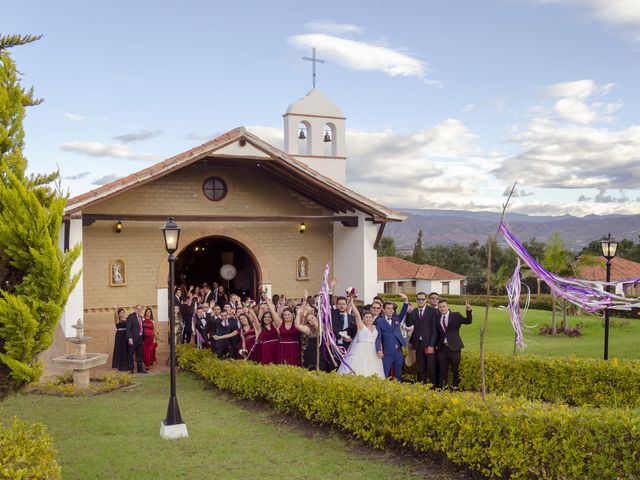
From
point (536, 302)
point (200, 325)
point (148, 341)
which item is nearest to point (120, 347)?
point (148, 341)

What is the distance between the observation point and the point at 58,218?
6.44 m

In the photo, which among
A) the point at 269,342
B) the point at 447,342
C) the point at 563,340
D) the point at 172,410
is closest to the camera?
the point at 172,410

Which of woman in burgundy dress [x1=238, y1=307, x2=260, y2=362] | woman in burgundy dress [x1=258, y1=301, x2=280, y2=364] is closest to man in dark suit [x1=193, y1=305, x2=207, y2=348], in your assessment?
woman in burgundy dress [x1=238, y1=307, x2=260, y2=362]

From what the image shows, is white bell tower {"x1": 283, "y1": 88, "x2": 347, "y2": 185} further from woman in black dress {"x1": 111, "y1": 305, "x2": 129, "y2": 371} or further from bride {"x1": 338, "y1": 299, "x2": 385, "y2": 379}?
bride {"x1": 338, "y1": 299, "x2": 385, "y2": 379}

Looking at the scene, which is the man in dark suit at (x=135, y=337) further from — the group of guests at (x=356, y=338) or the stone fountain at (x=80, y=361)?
the group of guests at (x=356, y=338)

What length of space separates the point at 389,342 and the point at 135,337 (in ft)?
22.1

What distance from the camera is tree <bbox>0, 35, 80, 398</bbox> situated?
6.11 m

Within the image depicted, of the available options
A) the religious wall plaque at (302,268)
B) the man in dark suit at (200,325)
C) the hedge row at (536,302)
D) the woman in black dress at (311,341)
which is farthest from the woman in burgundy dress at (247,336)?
the hedge row at (536,302)

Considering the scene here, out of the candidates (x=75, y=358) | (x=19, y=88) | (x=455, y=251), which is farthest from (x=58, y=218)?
(x=455, y=251)

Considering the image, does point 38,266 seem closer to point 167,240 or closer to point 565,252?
point 167,240

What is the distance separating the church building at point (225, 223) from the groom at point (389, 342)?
19.9 ft

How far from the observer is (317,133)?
22.6 m

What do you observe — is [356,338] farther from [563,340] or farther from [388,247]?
[388,247]

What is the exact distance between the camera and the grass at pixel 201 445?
7883 millimetres
